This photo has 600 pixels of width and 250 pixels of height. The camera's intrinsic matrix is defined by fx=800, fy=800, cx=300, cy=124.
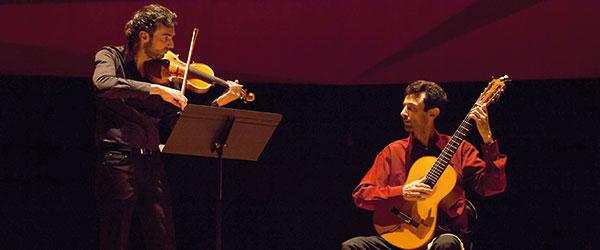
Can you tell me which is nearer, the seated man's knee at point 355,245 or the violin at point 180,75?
the violin at point 180,75

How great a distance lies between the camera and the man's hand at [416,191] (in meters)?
3.58

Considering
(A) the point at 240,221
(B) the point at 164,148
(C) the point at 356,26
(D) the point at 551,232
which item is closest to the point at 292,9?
(C) the point at 356,26

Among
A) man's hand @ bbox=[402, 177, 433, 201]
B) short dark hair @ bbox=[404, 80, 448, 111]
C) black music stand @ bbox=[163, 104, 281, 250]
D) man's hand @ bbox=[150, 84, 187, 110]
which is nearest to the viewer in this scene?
man's hand @ bbox=[150, 84, 187, 110]

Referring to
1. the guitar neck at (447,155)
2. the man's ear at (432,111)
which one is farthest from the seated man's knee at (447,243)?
the man's ear at (432,111)

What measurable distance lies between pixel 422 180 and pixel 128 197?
4.34 feet

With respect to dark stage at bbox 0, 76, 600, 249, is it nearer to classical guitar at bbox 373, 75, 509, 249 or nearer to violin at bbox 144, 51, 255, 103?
classical guitar at bbox 373, 75, 509, 249

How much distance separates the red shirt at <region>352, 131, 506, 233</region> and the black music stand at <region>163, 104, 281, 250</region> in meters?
0.63

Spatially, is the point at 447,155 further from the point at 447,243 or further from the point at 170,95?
the point at 170,95

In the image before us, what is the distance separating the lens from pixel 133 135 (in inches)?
130

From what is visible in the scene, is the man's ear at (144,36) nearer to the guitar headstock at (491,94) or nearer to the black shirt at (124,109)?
the black shirt at (124,109)

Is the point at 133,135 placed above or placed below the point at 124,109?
below

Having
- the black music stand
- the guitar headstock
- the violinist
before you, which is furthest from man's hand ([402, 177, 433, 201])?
the violinist

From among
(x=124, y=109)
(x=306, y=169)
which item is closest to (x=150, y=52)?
(x=124, y=109)

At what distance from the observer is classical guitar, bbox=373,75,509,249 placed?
143 inches
